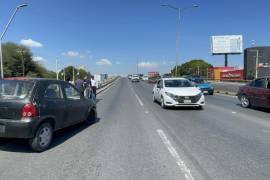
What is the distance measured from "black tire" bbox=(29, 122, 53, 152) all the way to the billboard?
82198 mm

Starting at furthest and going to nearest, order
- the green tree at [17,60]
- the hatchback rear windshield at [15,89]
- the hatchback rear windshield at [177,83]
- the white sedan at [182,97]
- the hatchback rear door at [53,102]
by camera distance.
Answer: the green tree at [17,60] → the hatchback rear windshield at [177,83] → the white sedan at [182,97] → the hatchback rear door at [53,102] → the hatchback rear windshield at [15,89]

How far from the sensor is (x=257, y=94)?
13797mm

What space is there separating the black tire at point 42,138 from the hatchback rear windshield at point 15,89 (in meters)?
0.77

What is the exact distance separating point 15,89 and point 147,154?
311cm

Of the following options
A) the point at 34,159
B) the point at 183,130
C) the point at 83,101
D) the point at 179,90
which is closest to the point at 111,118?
the point at 83,101

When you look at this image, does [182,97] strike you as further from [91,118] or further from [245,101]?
Result: [91,118]

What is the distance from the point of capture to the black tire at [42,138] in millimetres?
6203

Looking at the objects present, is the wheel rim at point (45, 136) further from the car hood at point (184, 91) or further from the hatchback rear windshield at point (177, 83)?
the hatchback rear windshield at point (177, 83)

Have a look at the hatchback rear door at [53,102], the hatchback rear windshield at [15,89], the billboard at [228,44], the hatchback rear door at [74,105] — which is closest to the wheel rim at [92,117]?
the hatchback rear door at [74,105]

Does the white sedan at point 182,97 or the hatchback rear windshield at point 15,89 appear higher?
the hatchback rear windshield at point 15,89

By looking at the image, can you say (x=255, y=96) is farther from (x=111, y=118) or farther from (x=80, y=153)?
(x=80, y=153)

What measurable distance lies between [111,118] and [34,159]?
5532mm

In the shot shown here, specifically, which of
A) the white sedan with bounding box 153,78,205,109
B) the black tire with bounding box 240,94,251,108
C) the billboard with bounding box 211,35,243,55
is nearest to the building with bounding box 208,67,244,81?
the billboard with bounding box 211,35,243,55

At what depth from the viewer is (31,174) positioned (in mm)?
4840
